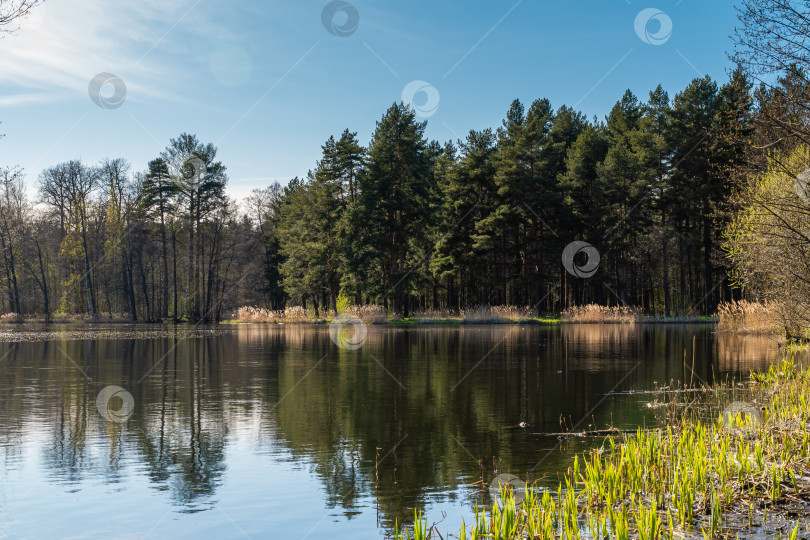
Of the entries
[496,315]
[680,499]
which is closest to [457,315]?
[496,315]

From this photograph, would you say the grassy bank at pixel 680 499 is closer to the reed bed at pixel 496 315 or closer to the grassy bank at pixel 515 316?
the reed bed at pixel 496 315

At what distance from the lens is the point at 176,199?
2835 inches

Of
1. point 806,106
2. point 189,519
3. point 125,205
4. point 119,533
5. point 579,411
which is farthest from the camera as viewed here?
point 125,205

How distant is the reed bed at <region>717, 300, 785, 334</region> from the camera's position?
2831 centimetres

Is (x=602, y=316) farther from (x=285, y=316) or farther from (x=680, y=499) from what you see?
(x=680, y=499)

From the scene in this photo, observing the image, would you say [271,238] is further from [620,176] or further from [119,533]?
[119,533]

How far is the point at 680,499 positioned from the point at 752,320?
104ft

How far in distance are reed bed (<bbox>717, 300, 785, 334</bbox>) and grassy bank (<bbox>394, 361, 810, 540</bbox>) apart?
806 inches

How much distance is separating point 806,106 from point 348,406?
37.0ft

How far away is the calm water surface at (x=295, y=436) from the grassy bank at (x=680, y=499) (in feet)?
3.88

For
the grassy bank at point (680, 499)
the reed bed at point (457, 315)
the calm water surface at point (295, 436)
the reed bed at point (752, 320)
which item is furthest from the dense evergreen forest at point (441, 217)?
the grassy bank at point (680, 499)

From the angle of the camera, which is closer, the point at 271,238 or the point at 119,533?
the point at 119,533

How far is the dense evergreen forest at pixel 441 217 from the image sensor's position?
59969 mm

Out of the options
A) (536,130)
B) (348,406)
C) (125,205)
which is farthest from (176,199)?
(348,406)
